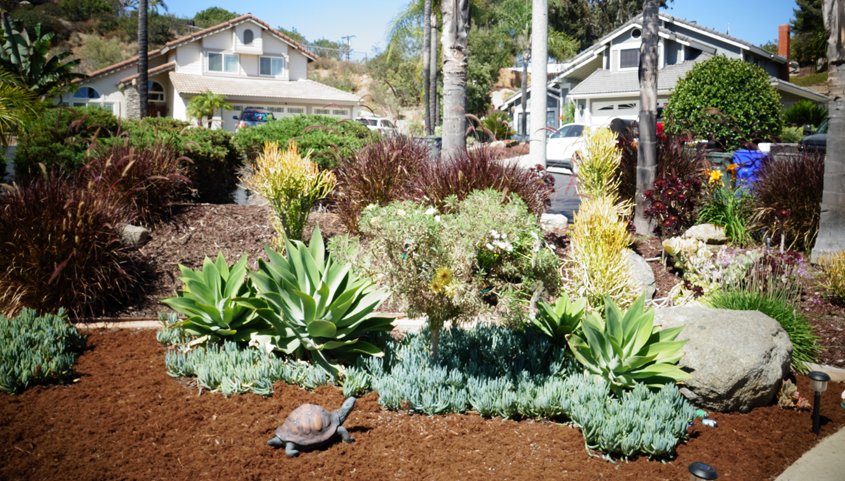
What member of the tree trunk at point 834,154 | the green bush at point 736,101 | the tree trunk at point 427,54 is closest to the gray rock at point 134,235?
the tree trunk at point 834,154

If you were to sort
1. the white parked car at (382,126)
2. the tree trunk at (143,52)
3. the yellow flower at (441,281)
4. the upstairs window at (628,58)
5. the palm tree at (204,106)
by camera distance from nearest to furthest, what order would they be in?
the yellow flower at (441,281), the white parked car at (382,126), the tree trunk at (143,52), the upstairs window at (628,58), the palm tree at (204,106)

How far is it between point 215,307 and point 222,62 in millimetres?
46108

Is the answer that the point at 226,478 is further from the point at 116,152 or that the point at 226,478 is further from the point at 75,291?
the point at 116,152

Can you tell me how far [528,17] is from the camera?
5203 centimetres

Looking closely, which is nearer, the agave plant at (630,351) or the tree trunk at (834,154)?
the agave plant at (630,351)

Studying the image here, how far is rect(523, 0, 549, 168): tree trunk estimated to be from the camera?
10836 mm

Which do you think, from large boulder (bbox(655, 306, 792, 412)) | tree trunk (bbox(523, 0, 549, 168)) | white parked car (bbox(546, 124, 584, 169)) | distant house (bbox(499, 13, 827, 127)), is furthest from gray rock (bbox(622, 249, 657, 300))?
distant house (bbox(499, 13, 827, 127))

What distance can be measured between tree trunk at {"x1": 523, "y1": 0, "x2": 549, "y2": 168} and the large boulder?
6.02 meters

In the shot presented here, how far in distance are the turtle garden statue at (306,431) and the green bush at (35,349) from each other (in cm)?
196

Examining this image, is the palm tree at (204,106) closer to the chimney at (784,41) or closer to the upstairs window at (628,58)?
the upstairs window at (628,58)

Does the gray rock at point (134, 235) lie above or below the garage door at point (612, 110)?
below

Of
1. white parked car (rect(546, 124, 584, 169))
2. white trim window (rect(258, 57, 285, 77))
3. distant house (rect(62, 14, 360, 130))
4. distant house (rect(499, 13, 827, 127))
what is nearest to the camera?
white parked car (rect(546, 124, 584, 169))

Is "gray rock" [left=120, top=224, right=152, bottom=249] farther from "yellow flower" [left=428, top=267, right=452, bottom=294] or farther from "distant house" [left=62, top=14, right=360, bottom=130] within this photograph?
"distant house" [left=62, top=14, right=360, bottom=130]

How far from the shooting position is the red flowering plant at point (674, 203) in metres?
9.02
